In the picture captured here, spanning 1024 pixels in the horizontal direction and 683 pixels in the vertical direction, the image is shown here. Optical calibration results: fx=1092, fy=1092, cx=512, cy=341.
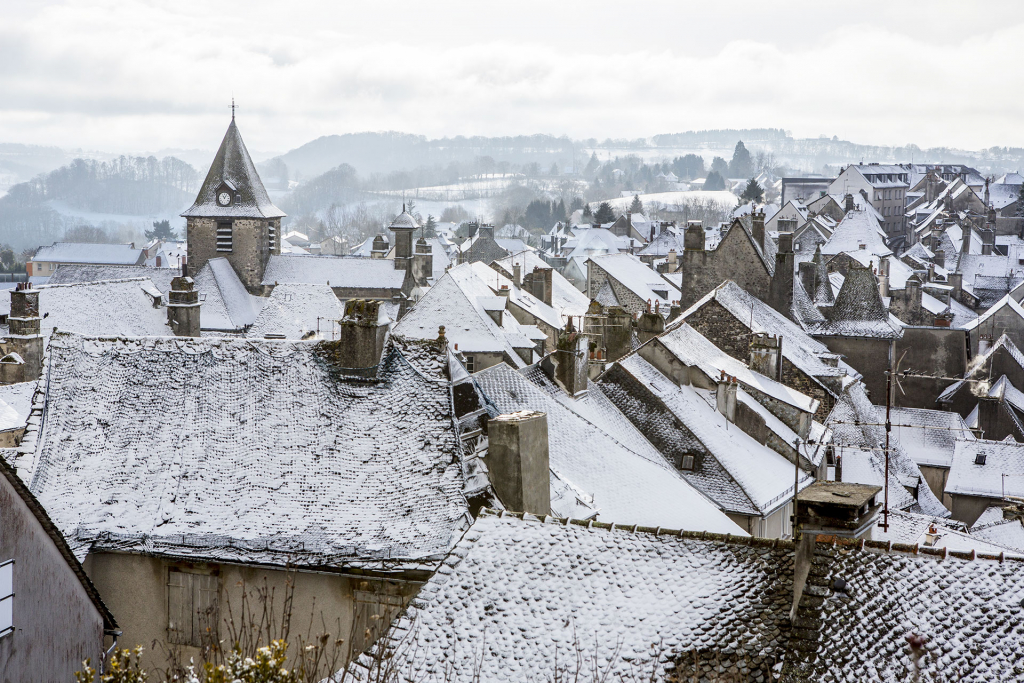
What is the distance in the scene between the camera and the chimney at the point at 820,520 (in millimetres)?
11344

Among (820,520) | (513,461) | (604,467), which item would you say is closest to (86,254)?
(604,467)

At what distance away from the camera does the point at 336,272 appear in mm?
64438

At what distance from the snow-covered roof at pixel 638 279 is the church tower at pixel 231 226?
22296mm

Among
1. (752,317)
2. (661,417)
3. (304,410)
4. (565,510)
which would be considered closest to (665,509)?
Answer: (565,510)

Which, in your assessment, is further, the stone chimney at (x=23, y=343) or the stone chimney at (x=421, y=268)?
the stone chimney at (x=421, y=268)

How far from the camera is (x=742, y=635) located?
11086 mm

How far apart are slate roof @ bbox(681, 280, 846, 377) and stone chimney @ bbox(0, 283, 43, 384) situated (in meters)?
22.1

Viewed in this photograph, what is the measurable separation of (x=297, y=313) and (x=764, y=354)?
2291 cm

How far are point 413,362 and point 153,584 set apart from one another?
5418 mm

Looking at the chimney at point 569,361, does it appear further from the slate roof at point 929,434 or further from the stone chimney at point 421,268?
the stone chimney at point 421,268

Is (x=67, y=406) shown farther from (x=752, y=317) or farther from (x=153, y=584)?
(x=752, y=317)

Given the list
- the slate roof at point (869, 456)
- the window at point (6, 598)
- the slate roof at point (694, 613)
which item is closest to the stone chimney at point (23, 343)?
the window at point (6, 598)

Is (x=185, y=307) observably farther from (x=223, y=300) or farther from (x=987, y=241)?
(x=987, y=241)

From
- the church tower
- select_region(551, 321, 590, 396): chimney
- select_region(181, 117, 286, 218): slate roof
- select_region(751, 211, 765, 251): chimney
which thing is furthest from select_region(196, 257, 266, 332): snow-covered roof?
select_region(551, 321, 590, 396): chimney
